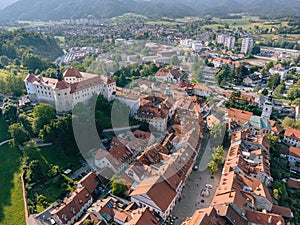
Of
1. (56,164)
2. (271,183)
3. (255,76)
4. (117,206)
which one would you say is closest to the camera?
(117,206)

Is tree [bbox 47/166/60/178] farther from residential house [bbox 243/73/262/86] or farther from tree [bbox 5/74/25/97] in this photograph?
residential house [bbox 243/73/262/86]

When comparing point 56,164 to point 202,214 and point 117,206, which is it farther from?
point 202,214

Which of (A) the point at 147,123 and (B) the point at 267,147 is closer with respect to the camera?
(B) the point at 267,147

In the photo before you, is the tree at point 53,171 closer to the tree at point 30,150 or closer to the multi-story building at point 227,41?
the tree at point 30,150

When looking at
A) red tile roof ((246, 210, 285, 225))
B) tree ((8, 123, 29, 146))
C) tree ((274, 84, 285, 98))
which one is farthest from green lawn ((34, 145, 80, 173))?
tree ((274, 84, 285, 98))

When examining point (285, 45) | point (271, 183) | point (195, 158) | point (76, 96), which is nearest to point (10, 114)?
point (76, 96)

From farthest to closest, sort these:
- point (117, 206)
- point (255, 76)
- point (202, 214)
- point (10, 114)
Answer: point (255, 76) < point (10, 114) < point (117, 206) < point (202, 214)

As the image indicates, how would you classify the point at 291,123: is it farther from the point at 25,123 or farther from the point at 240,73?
the point at 25,123
